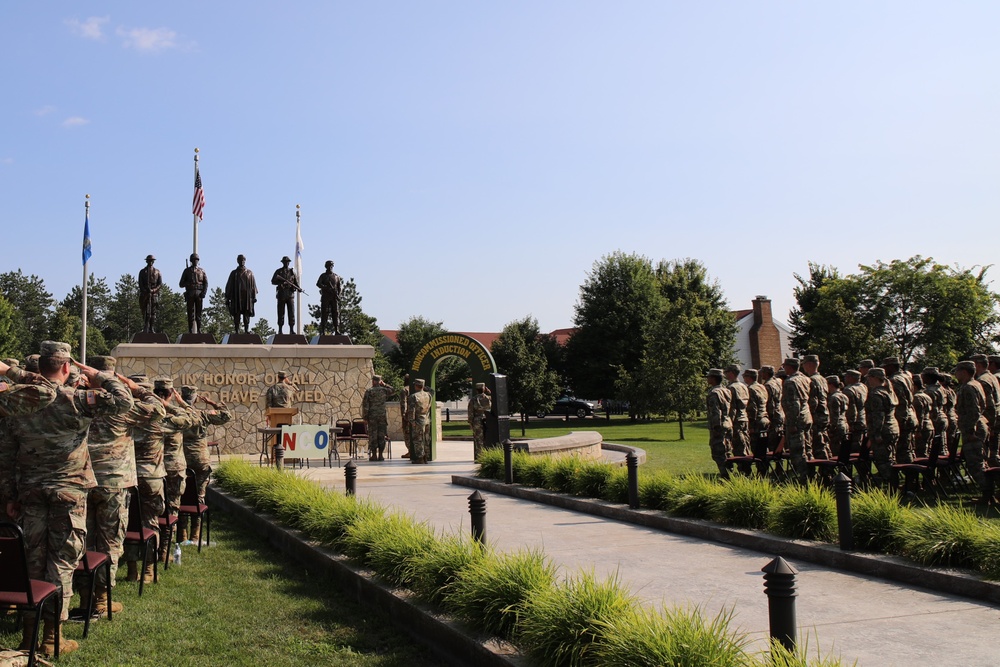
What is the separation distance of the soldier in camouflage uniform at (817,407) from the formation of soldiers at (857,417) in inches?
0.6

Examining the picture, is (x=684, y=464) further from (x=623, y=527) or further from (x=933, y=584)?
(x=933, y=584)

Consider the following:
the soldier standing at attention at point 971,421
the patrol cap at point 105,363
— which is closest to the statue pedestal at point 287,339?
the patrol cap at point 105,363

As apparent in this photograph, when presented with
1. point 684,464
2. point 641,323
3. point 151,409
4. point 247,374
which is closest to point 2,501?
point 151,409

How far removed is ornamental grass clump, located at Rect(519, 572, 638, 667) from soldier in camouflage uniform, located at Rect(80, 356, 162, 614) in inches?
134

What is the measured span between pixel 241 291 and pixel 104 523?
2072 centimetres

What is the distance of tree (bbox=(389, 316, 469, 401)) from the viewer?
57656 millimetres

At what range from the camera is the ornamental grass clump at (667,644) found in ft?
13.0

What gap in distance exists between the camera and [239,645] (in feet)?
19.8

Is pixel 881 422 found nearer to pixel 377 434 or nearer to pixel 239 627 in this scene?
pixel 239 627

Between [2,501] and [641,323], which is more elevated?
[641,323]

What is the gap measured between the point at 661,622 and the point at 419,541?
129 inches

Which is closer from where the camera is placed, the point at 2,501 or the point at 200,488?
the point at 2,501

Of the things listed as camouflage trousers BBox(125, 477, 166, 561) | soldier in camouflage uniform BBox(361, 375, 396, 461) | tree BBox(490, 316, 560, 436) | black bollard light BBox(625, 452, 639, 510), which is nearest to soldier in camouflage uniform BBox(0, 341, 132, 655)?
camouflage trousers BBox(125, 477, 166, 561)

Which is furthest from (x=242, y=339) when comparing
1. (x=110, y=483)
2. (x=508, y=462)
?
(x=110, y=483)
